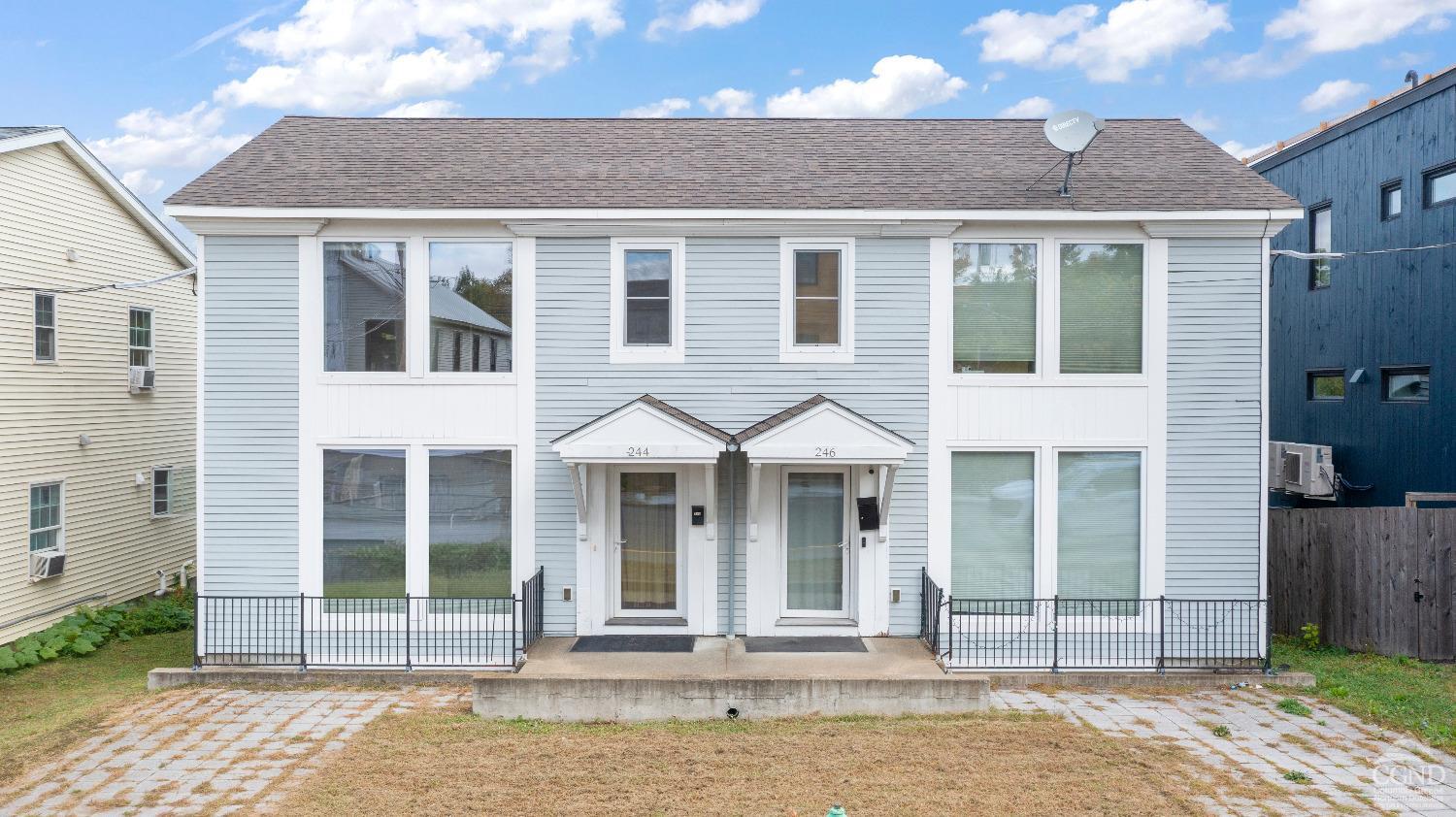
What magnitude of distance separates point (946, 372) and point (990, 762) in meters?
4.61

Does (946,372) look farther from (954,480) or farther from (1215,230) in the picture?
(1215,230)

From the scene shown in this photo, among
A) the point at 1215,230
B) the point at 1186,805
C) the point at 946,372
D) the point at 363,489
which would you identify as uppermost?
the point at 1215,230

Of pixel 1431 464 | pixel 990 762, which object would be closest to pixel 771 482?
pixel 990 762

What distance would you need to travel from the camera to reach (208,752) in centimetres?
763

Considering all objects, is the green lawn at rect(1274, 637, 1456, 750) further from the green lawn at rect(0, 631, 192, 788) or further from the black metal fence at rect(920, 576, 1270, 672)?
the green lawn at rect(0, 631, 192, 788)

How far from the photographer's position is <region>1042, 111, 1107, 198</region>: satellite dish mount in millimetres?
10406

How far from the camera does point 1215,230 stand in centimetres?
1029

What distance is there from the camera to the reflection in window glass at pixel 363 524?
407 inches

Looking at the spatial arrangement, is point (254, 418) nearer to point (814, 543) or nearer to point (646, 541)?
point (646, 541)

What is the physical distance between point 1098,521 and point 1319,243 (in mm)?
10462

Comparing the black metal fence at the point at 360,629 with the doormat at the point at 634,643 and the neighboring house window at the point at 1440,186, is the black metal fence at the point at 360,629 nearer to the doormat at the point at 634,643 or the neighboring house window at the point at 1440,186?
the doormat at the point at 634,643

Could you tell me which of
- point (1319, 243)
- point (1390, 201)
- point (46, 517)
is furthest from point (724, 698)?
point (1319, 243)

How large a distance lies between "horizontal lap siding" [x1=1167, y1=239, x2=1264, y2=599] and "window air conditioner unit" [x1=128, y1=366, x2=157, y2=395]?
51.9 feet

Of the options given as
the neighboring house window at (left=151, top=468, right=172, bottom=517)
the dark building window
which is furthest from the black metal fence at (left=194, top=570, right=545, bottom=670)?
the dark building window
